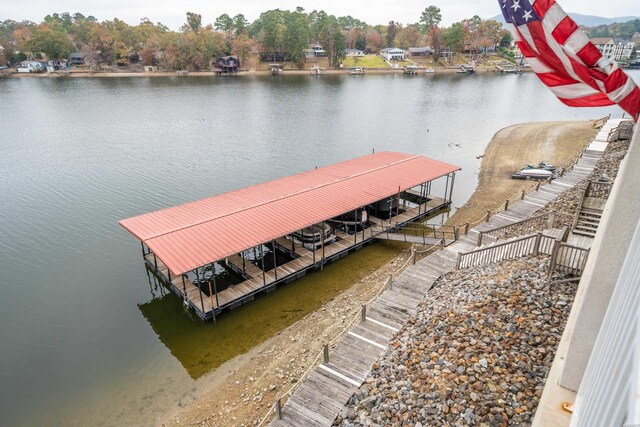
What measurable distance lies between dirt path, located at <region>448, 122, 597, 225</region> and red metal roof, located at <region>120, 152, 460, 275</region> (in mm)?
4615

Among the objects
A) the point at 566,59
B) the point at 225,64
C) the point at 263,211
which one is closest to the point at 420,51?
the point at 225,64

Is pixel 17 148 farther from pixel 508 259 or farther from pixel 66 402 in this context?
pixel 508 259

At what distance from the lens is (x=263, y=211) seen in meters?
23.3

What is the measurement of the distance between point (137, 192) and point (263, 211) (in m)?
18.1

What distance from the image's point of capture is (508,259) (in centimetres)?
1695

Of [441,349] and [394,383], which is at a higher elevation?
[441,349]

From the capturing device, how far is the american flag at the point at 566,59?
6.29 meters

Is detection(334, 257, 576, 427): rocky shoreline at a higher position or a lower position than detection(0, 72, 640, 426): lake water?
higher

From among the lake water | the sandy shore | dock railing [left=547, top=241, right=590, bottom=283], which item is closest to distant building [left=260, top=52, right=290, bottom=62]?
the lake water

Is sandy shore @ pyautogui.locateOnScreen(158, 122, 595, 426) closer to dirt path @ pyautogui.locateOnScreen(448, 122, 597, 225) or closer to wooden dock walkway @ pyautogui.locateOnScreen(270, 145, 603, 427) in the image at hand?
wooden dock walkway @ pyautogui.locateOnScreen(270, 145, 603, 427)

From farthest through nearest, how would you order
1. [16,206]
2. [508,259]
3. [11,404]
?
[16,206] → [508,259] → [11,404]

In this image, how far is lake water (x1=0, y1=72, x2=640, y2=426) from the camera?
17.2 m

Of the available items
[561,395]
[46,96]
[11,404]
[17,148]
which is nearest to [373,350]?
[561,395]

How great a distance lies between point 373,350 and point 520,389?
5.41m
